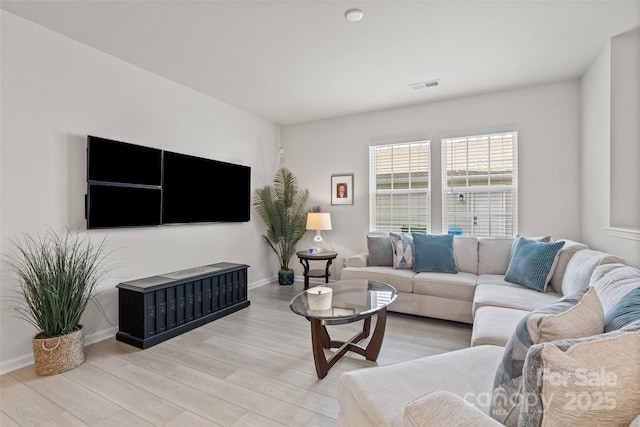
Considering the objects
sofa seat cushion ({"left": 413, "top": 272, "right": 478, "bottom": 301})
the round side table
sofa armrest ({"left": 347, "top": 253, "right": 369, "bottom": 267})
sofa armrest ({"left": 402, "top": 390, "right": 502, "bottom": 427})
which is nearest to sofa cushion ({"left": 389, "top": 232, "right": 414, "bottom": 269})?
sofa seat cushion ({"left": 413, "top": 272, "right": 478, "bottom": 301})

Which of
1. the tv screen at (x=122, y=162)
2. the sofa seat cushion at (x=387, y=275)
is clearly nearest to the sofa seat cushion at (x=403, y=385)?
the sofa seat cushion at (x=387, y=275)

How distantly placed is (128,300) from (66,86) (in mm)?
1960

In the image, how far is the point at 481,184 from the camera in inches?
156

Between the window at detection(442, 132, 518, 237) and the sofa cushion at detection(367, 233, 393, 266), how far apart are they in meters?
0.96

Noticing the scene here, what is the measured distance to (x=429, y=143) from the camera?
4230mm

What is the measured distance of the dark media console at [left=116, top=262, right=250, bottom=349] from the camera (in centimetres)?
269

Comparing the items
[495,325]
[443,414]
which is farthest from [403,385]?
[495,325]

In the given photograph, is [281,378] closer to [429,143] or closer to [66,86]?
[66,86]

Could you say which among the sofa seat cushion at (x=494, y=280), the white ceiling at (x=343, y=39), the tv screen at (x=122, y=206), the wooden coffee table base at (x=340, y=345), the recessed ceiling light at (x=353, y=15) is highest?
the white ceiling at (x=343, y=39)

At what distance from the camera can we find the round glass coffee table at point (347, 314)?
210 cm

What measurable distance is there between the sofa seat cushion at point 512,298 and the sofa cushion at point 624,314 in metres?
1.24

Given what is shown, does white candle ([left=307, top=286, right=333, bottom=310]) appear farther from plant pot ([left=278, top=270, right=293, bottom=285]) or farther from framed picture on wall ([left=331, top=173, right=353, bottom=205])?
framed picture on wall ([left=331, top=173, right=353, bottom=205])

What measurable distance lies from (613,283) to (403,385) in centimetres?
129

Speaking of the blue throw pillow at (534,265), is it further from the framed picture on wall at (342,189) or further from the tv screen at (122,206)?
the tv screen at (122,206)
